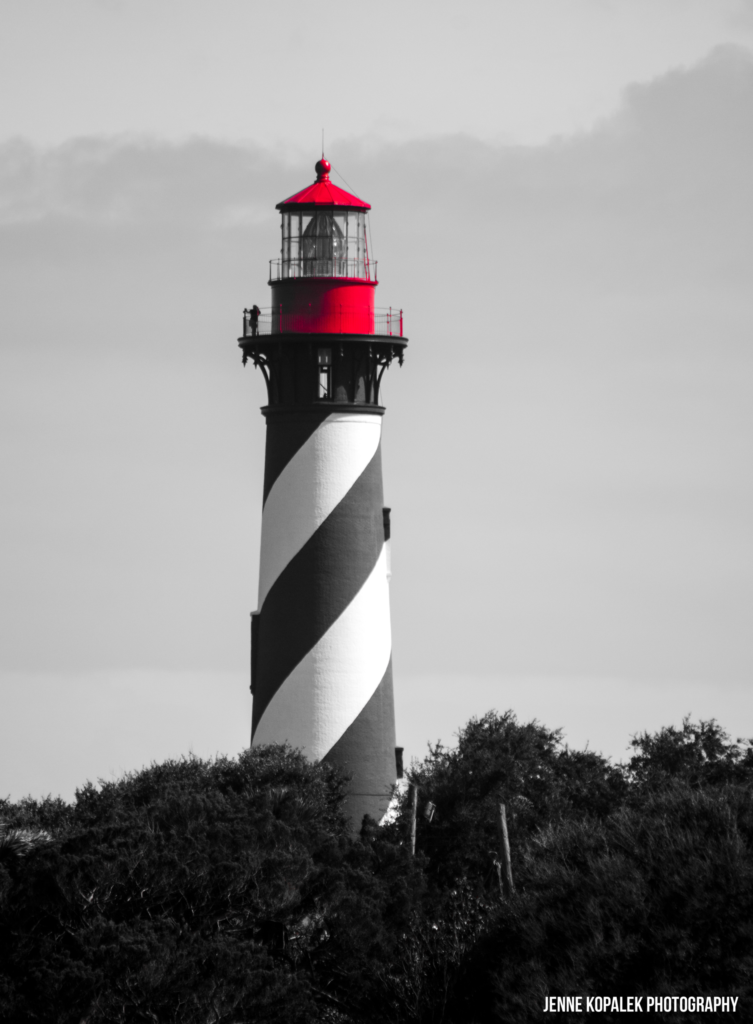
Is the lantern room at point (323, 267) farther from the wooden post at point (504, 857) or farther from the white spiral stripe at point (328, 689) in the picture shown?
the wooden post at point (504, 857)

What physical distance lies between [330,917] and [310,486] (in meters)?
11.1

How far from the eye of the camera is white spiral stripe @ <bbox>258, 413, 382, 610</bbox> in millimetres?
44406

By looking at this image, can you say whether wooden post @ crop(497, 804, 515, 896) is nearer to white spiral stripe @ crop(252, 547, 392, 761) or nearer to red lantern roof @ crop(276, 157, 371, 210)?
white spiral stripe @ crop(252, 547, 392, 761)

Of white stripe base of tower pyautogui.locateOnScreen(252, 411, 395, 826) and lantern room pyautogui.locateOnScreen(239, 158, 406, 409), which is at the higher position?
lantern room pyautogui.locateOnScreen(239, 158, 406, 409)

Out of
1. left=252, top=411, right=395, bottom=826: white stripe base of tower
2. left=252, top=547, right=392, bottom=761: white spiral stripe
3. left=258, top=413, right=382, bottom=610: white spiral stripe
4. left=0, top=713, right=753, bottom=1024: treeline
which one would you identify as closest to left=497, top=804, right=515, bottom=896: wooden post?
left=0, top=713, right=753, bottom=1024: treeline

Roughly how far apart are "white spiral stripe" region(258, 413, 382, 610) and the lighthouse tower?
3 cm

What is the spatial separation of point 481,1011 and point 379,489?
14234 mm

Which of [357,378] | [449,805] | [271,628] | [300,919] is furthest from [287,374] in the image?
[300,919]

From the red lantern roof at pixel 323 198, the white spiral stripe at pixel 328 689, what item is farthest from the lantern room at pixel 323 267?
the white spiral stripe at pixel 328 689

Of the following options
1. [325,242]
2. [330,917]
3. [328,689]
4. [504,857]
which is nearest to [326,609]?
[328,689]

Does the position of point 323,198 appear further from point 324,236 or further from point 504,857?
point 504,857

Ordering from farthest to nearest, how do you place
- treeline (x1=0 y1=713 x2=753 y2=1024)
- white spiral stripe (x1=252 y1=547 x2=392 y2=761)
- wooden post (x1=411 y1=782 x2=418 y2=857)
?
white spiral stripe (x1=252 y1=547 x2=392 y2=761) → wooden post (x1=411 y1=782 x2=418 y2=857) → treeline (x1=0 y1=713 x2=753 y2=1024)

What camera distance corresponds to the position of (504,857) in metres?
41.7

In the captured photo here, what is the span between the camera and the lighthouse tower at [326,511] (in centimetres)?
4422
